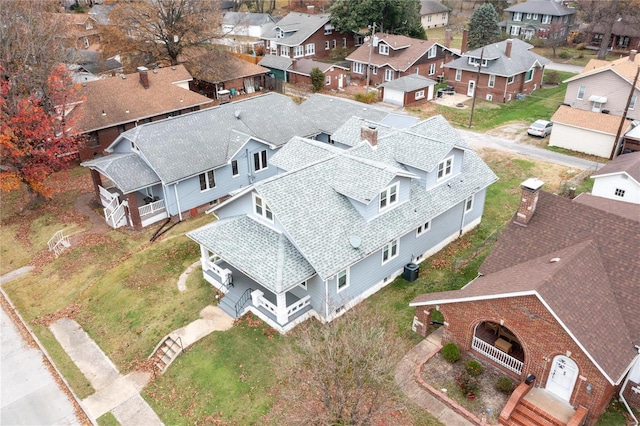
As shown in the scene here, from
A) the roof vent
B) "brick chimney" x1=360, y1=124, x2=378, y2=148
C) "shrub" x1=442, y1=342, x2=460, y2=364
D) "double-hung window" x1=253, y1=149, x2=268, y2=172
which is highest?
"brick chimney" x1=360, y1=124, x2=378, y2=148

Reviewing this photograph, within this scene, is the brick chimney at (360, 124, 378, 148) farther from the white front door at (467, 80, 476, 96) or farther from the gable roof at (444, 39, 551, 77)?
the white front door at (467, 80, 476, 96)

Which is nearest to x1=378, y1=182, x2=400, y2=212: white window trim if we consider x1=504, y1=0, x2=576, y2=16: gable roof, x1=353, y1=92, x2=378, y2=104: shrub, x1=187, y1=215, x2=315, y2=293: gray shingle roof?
x1=187, y1=215, x2=315, y2=293: gray shingle roof

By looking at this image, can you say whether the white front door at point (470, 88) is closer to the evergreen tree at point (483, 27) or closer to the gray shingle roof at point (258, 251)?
the evergreen tree at point (483, 27)

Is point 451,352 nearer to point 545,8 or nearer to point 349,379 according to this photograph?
point 349,379

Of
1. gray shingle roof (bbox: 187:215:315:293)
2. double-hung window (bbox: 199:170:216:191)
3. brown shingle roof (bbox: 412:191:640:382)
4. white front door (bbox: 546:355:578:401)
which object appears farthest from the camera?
double-hung window (bbox: 199:170:216:191)

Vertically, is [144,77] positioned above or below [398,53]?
above

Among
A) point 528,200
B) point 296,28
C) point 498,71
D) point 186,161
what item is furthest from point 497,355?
point 296,28
